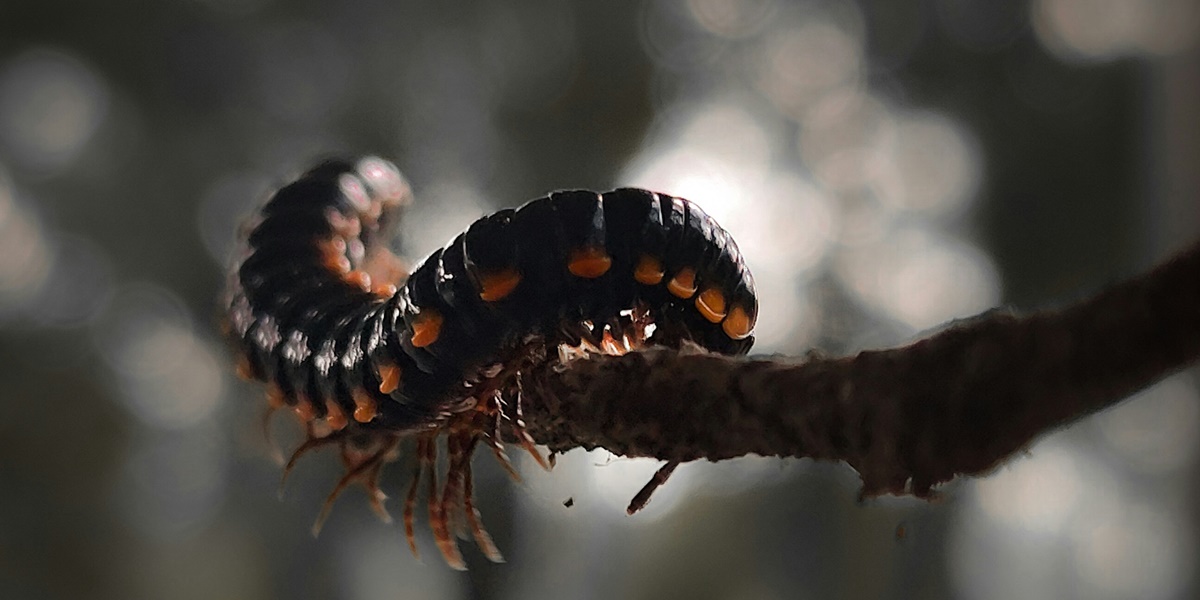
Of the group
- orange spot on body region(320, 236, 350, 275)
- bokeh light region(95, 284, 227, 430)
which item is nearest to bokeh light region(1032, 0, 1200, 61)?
orange spot on body region(320, 236, 350, 275)

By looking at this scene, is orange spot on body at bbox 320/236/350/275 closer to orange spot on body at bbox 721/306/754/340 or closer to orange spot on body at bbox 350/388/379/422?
orange spot on body at bbox 350/388/379/422

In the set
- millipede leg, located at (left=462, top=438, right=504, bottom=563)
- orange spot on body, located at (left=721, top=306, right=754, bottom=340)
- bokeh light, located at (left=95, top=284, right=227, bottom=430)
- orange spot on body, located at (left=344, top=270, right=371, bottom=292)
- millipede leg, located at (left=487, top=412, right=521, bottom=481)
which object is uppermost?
orange spot on body, located at (left=721, top=306, right=754, bottom=340)

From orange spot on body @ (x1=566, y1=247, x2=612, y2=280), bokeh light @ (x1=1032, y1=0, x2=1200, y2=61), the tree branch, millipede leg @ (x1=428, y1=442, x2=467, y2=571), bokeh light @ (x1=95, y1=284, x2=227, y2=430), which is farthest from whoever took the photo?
bokeh light @ (x1=95, y1=284, x2=227, y2=430)

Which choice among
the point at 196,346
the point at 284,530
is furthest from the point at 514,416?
the point at 196,346

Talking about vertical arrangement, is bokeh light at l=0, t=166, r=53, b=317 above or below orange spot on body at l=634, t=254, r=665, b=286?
below

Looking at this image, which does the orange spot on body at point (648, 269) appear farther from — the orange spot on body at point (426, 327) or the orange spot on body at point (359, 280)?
the orange spot on body at point (359, 280)

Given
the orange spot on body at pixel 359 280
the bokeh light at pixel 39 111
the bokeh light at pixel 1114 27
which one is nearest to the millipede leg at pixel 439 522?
the orange spot on body at pixel 359 280

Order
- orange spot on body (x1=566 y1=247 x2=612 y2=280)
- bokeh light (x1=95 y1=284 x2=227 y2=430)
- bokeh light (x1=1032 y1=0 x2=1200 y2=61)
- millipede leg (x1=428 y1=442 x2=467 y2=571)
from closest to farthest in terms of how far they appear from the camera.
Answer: orange spot on body (x1=566 y1=247 x2=612 y2=280) → millipede leg (x1=428 y1=442 x2=467 y2=571) → bokeh light (x1=1032 y1=0 x2=1200 y2=61) → bokeh light (x1=95 y1=284 x2=227 y2=430)
